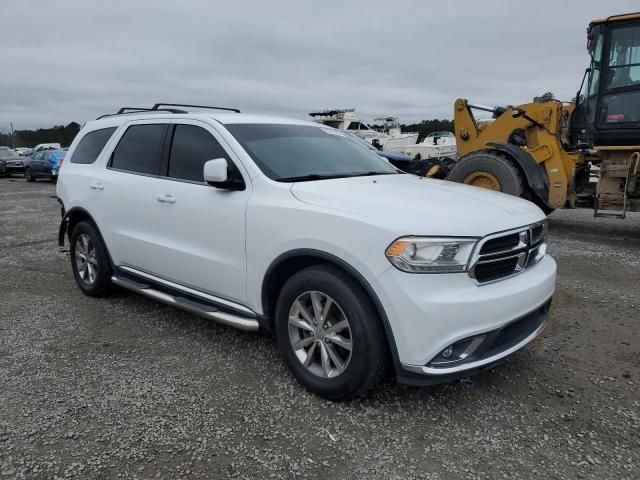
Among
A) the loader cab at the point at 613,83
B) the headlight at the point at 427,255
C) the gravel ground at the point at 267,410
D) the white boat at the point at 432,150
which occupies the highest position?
the loader cab at the point at 613,83

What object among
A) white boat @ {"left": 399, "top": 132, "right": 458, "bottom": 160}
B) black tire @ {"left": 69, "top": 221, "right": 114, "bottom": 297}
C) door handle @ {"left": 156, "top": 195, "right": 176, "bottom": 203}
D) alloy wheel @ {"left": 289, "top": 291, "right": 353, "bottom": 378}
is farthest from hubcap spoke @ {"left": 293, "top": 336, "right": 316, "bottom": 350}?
white boat @ {"left": 399, "top": 132, "right": 458, "bottom": 160}

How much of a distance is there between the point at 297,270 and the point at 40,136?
7883cm

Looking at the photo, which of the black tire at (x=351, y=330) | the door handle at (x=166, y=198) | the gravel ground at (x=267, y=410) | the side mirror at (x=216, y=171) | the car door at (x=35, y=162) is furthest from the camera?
the car door at (x=35, y=162)

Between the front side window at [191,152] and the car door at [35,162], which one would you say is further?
the car door at [35,162]

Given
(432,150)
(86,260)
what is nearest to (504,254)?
(86,260)

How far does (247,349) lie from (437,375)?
1.70 metres

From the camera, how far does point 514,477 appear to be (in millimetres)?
2447

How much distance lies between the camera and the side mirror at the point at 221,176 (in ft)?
10.9

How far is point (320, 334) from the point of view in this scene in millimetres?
3055

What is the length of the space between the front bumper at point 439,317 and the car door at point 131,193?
234 centimetres

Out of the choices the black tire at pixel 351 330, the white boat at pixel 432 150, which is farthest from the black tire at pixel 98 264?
the white boat at pixel 432 150

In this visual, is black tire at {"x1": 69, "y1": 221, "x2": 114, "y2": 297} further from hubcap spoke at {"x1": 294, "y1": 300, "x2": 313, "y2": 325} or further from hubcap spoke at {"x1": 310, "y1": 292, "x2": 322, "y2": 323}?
hubcap spoke at {"x1": 310, "y1": 292, "x2": 322, "y2": 323}

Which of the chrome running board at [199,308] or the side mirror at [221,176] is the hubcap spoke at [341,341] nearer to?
the chrome running board at [199,308]

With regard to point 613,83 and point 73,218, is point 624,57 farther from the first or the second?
point 73,218
